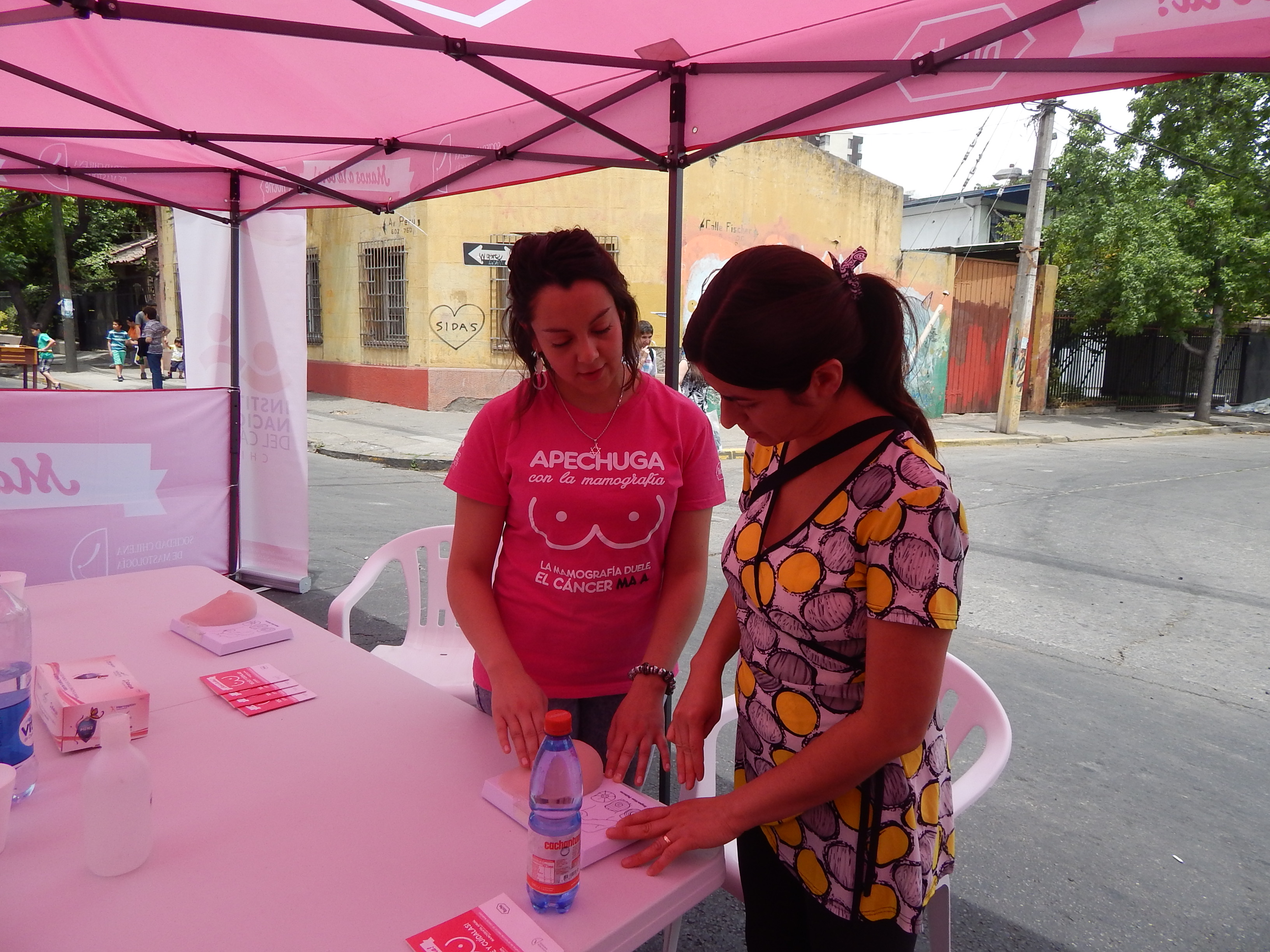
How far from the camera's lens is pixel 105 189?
179 inches

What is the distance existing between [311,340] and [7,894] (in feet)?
51.0

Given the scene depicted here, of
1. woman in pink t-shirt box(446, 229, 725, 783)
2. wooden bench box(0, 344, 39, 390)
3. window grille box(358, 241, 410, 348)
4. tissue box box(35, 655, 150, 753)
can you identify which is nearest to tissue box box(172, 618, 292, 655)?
tissue box box(35, 655, 150, 753)

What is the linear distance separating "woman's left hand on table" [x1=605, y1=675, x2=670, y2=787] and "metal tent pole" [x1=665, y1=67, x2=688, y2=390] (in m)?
1.14

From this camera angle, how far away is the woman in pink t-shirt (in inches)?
64.2

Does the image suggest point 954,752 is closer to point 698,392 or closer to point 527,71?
point 527,71

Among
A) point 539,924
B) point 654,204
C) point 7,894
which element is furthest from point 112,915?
point 654,204

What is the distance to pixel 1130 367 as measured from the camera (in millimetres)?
20359

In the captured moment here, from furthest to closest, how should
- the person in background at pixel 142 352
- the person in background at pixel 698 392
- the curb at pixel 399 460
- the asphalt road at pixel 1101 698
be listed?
the person in background at pixel 142 352
the person in background at pixel 698 392
the curb at pixel 399 460
the asphalt road at pixel 1101 698

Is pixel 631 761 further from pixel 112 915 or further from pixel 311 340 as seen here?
pixel 311 340

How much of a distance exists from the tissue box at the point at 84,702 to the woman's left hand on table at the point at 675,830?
0.96m

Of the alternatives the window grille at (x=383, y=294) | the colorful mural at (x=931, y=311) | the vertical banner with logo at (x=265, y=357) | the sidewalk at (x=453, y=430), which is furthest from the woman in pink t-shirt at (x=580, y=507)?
the colorful mural at (x=931, y=311)

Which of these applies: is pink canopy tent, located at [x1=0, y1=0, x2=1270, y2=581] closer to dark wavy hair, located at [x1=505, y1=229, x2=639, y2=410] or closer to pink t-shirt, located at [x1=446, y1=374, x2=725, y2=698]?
dark wavy hair, located at [x1=505, y1=229, x2=639, y2=410]

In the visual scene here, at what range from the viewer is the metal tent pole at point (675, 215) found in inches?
99.6

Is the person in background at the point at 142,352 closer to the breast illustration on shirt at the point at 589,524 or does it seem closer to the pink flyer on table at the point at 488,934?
the breast illustration on shirt at the point at 589,524
